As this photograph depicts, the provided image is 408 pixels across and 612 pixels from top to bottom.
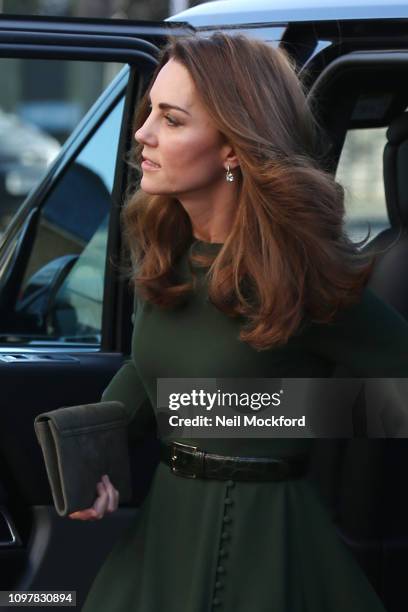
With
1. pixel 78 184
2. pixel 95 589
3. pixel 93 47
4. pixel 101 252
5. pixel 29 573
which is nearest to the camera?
pixel 95 589

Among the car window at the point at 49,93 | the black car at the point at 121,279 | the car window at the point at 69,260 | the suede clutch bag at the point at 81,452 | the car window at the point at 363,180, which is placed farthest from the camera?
the car window at the point at 49,93

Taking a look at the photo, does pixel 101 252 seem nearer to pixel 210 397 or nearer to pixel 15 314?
pixel 15 314

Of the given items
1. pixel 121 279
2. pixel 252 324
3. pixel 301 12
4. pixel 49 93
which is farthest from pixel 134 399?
pixel 49 93

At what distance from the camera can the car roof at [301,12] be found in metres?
2.59

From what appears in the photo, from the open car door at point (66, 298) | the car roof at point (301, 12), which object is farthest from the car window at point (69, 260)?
the car roof at point (301, 12)

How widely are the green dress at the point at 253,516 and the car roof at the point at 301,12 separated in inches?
31.0

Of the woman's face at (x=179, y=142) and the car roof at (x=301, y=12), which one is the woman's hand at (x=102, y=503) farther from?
the car roof at (x=301, y=12)

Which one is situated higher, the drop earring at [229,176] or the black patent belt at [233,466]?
the drop earring at [229,176]

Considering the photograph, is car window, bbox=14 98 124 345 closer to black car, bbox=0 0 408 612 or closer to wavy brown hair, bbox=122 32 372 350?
black car, bbox=0 0 408 612

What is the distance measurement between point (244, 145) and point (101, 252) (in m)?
1.05

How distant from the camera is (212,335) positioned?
202 cm

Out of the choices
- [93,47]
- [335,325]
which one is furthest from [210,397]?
[93,47]

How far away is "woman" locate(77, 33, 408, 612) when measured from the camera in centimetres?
A: 199

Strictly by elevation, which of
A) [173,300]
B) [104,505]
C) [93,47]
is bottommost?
[104,505]
